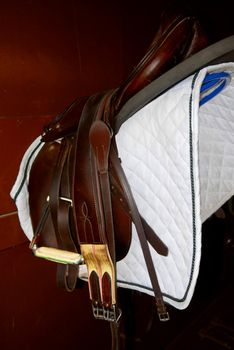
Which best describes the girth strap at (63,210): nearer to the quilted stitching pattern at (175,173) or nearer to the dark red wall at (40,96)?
the quilted stitching pattern at (175,173)

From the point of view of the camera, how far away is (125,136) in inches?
18.6

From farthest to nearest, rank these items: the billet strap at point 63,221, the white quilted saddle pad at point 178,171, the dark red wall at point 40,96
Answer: the dark red wall at point 40,96 < the billet strap at point 63,221 < the white quilted saddle pad at point 178,171

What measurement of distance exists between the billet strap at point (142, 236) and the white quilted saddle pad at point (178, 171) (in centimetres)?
3

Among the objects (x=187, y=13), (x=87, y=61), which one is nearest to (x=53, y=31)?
(x=87, y=61)

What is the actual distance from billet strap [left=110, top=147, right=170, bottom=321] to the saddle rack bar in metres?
0.12

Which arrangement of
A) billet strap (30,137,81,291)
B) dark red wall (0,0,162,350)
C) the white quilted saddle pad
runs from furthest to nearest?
dark red wall (0,0,162,350)
billet strap (30,137,81,291)
the white quilted saddle pad

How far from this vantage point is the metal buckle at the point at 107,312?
18.5 inches

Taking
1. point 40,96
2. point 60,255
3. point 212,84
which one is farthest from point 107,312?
point 40,96

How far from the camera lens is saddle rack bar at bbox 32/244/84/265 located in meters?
0.48

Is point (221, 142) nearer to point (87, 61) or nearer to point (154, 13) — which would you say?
point (87, 61)

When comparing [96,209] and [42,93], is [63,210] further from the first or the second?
[42,93]

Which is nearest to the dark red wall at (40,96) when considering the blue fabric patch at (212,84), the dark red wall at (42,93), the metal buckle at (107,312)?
the dark red wall at (42,93)

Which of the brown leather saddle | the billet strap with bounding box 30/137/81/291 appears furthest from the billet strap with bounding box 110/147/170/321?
the billet strap with bounding box 30/137/81/291

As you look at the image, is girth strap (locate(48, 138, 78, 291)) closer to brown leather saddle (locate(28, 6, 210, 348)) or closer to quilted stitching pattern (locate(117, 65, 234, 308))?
brown leather saddle (locate(28, 6, 210, 348))
